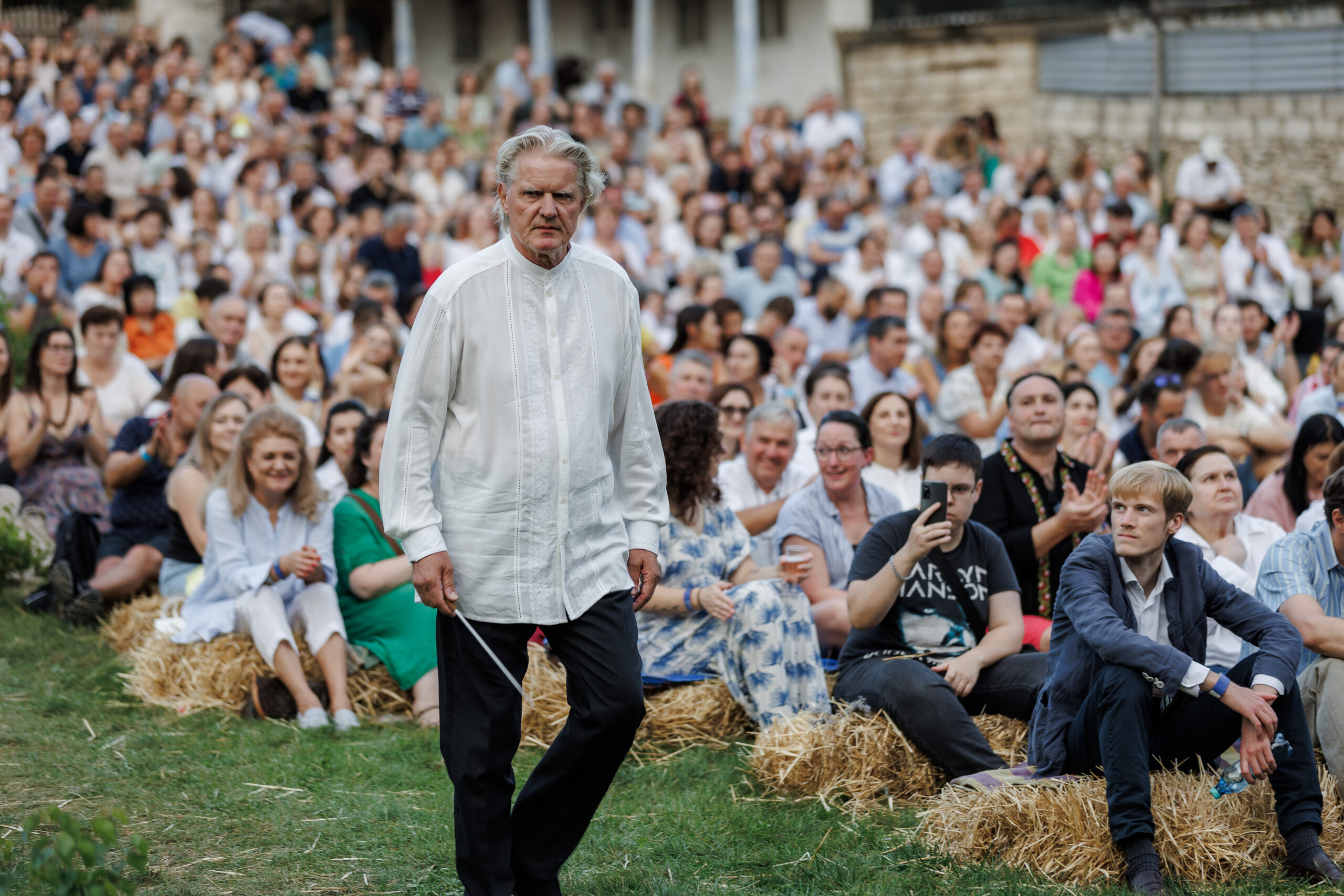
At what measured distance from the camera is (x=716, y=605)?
5.62 meters

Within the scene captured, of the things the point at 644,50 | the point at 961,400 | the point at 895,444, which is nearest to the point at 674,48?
the point at 644,50

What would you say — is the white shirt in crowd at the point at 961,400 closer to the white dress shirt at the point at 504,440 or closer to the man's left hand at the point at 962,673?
the man's left hand at the point at 962,673

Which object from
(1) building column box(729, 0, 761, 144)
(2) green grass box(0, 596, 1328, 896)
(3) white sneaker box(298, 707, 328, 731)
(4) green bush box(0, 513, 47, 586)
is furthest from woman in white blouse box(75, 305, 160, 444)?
(1) building column box(729, 0, 761, 144)

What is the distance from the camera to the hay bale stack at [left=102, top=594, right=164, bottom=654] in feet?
22.8

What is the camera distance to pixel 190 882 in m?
4.21

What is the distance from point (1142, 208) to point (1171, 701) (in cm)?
1293

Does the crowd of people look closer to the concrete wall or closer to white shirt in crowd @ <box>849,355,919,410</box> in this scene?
white shirt in crowd @ <box>849,355,919,410</box>

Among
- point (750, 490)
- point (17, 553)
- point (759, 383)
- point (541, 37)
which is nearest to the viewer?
point (750, 490)

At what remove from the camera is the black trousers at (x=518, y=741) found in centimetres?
376

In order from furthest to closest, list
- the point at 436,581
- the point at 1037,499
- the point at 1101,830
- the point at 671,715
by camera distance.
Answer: the point at 1037,499 < the point at 671,715 < the point at 1101,830 < the point at 436,581

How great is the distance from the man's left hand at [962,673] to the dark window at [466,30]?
2520 cm

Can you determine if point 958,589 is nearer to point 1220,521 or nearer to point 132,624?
point 1220,521

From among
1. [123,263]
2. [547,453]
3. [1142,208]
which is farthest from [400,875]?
[1142,208]

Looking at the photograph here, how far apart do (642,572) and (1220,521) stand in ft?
10.8
